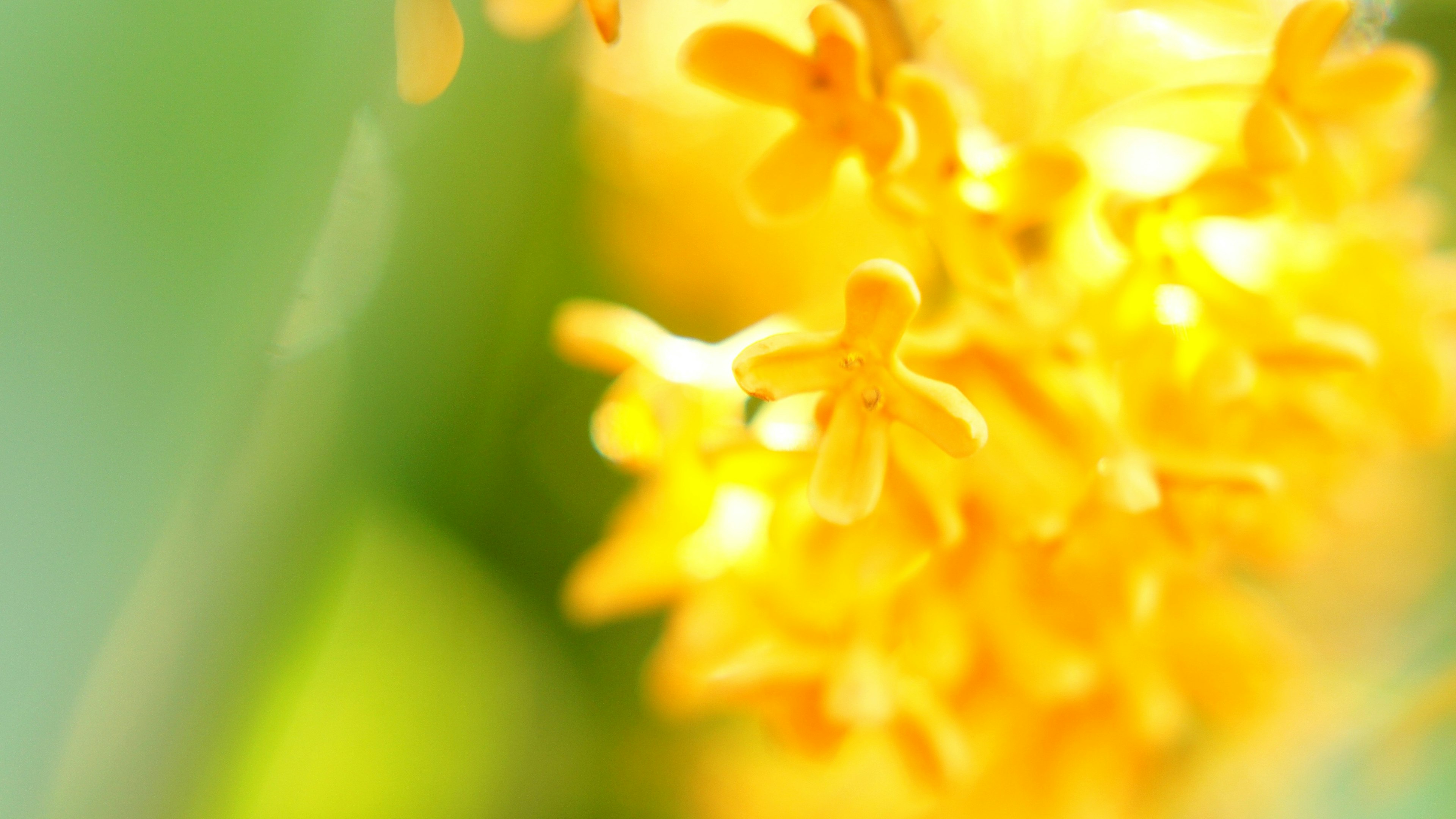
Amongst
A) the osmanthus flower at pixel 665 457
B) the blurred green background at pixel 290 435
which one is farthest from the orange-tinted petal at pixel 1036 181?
the blurred green background at pixel 290 435

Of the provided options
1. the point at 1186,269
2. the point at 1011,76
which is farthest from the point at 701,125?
the point at 1186,269

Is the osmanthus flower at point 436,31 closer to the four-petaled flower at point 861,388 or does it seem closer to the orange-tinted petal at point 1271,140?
the four-petaled flower at point 861,388

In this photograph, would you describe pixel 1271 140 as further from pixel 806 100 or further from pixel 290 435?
pixel 290 435

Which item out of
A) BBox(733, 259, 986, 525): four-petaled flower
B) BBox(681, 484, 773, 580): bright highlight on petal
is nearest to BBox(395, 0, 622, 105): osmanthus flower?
BBox(733, 259, 986, 525): four-petaled flower

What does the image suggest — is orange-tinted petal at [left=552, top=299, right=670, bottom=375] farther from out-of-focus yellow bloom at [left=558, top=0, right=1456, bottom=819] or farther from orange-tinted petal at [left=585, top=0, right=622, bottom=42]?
orange-tinted petal at [left=585, top=0, right=622, bottom=42]

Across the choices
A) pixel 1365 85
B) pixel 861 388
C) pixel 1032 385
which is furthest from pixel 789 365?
pixel 1365 85

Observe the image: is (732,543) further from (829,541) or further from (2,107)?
(2,107)
